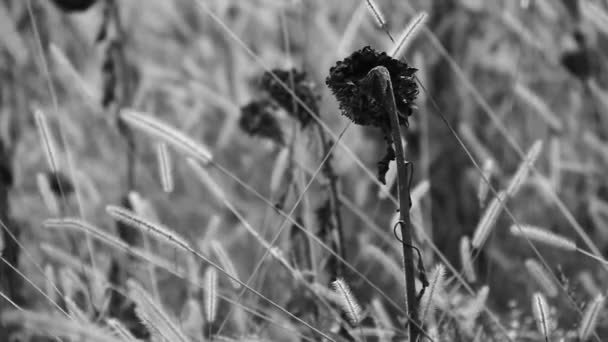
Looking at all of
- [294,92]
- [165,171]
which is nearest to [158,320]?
[165,171]

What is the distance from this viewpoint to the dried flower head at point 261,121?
108 centimetres

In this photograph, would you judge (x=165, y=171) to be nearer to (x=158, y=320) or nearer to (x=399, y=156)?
(x=158, y=320)

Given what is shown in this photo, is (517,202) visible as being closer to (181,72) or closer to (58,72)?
(181,72)

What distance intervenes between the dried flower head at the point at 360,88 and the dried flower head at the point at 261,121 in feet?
1.26

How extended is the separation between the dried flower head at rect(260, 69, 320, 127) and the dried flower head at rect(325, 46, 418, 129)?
10.5 inches

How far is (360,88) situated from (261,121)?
0.42 metres

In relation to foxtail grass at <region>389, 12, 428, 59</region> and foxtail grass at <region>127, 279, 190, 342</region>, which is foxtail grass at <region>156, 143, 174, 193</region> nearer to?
foxtail grass at <region>127, 279, 190, 342</region>

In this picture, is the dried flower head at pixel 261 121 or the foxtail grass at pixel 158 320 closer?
the foxtail grass at pixel 158 320

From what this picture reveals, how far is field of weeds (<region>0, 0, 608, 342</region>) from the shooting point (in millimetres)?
966

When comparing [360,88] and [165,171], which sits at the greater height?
[360,88]

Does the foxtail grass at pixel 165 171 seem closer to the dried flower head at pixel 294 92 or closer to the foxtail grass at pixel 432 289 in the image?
the dried flower head at pixel 294 92

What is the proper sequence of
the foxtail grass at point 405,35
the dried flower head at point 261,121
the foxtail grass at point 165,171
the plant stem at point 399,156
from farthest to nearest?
the dried flower head at point 261,121, the foxtail grass at point 165,171, the foxtail grass at point 405,35, the plant stem at point 399,156

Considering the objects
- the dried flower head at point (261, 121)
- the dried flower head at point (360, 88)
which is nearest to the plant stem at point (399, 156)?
the dried flower head at point (360, 88)

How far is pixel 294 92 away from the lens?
98 centimetres
